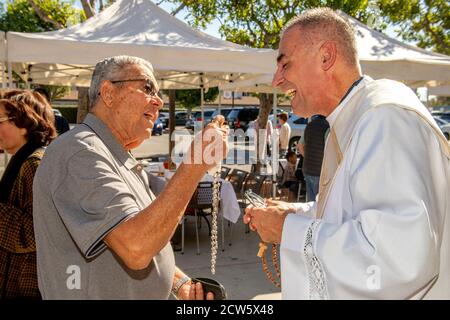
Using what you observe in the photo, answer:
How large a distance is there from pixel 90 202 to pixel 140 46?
4067mm

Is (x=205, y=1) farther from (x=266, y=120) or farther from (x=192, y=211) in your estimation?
(x=192, y=211)

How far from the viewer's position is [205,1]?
14312 millimetres

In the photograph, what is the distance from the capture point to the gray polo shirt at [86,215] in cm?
141

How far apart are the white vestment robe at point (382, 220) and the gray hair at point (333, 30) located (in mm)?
268

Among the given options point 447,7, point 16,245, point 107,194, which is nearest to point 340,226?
point 107,194

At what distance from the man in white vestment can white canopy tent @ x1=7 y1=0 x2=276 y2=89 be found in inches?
143


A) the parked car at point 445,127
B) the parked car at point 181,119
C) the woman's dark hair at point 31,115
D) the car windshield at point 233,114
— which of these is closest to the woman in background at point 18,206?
the woman's dark hair at point 31,115

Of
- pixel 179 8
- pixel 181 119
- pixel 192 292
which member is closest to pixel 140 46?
pixel 192 292

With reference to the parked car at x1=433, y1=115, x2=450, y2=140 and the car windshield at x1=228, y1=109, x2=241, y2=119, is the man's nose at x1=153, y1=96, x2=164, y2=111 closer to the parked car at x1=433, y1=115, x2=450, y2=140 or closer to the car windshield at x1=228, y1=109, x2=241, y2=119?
the parked car at x1=433, y1=115, x2=450, y2=140

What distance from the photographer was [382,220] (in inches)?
50.3

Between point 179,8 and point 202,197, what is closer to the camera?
point 202,197

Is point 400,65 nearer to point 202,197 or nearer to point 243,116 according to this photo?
point 202,197

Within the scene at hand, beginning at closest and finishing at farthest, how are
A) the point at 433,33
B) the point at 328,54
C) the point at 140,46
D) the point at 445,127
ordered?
the point at 328,54 → the point at 140,46 → the point at 433,33 → the point at 445,127

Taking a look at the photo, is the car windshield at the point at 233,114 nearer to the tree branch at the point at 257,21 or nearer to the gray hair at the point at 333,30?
the tree branch at the point at 257,21
